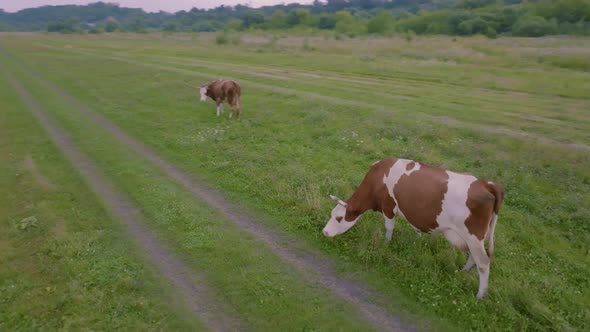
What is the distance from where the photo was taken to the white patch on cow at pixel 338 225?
26.5 feet

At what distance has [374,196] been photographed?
7746 mm

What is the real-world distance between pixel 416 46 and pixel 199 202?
4756 centimetres

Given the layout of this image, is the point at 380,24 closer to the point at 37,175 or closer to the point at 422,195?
the point at 37,175

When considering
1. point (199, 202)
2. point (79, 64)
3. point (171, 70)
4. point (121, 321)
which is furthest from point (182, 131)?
point (79, 64)

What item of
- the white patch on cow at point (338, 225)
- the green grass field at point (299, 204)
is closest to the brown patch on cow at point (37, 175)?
the green grass field at point (299, 204)

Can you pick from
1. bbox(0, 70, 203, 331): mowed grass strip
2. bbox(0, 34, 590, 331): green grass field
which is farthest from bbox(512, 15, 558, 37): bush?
bbox(0, 70, 203, 331): mowed grass strip

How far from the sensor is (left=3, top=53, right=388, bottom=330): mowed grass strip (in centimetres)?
633

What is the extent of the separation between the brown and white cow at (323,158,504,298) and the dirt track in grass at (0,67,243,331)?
285cm

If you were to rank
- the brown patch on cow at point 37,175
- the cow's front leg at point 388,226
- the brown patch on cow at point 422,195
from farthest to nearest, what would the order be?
1. the brown patch on cow at point 37,175
2. the cow's front leg at point 388,226
3. the brown patch on cow at point 422,195

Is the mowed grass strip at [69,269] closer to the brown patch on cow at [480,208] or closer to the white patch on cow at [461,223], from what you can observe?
the white patch on cow at [461,223]

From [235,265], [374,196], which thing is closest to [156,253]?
[235,265]

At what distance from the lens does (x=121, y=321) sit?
6184mm

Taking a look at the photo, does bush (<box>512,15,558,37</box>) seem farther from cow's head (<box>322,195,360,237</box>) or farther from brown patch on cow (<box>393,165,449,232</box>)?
cow's head (<box>322,195,360,237</box>)

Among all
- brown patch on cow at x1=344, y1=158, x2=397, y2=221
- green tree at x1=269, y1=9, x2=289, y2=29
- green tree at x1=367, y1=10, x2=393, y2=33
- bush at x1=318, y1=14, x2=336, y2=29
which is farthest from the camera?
green tree at x1=269, y1=9, x2=289, y2=29
